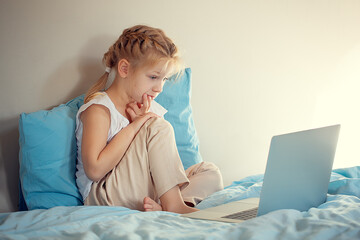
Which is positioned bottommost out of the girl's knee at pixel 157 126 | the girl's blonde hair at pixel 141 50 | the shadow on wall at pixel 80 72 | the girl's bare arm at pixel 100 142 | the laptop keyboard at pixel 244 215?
the laptop keyboard at pixel 244 215

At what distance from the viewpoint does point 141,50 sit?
154 cm

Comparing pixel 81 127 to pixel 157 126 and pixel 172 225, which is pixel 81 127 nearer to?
pixel 157 126

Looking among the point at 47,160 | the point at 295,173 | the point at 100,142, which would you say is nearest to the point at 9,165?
the point at 47,160

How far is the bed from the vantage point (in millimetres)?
752

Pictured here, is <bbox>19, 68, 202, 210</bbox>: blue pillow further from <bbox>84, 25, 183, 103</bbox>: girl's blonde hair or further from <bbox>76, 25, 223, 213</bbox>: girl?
<bbox>84, 25, 183, 103</bbox>: girl's blonde hair

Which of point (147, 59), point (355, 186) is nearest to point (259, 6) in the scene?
point (147, 59)

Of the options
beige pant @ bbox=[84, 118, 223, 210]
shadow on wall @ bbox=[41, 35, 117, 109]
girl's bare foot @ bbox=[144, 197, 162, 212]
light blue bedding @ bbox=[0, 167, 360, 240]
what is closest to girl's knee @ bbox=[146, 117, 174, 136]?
beige pant @ bbox=[84, 118, 223, 210]

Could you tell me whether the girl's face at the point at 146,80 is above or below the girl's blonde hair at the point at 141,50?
below

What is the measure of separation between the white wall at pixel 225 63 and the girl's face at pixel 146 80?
0.32 metres

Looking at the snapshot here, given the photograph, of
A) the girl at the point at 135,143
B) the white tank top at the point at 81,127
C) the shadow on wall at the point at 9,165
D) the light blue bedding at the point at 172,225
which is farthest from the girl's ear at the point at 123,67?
the light blue bedding at the point at 172,225

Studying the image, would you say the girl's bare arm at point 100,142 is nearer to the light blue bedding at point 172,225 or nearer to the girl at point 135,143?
the girl at point 135,143

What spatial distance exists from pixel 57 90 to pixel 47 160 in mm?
401

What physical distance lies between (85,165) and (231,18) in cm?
131

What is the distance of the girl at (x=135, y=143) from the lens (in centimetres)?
134
